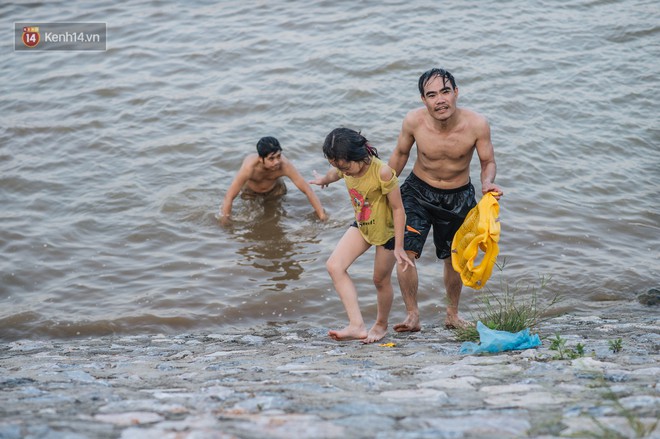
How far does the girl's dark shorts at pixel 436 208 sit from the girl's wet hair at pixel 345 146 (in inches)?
39.1

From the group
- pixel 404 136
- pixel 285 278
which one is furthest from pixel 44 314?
pixel 404 136

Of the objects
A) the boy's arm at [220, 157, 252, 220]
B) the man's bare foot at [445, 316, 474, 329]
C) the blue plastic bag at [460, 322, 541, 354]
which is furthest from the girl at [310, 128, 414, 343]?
the boy's arm at [220, 157, 252, 220]

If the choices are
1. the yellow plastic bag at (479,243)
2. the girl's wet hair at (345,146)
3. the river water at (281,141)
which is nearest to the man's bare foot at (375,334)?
the yellow plastic bag at (479,243)

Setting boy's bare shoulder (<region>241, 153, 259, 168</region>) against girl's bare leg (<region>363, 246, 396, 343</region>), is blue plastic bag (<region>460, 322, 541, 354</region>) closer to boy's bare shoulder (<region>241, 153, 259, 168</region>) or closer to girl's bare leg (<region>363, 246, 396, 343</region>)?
girl's bare leg (<region>363, 246, 396, 343</region>)

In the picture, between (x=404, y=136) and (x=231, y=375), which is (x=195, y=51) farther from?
(x=231, y=375)

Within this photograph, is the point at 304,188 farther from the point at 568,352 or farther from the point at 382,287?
the point at 568,352

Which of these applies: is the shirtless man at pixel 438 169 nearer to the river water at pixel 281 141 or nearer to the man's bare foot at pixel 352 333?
the man's bare foot at pixel 352 333

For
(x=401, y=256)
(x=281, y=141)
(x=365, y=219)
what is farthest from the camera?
(x=281, y=141)

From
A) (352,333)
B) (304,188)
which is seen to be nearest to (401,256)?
(352,333)

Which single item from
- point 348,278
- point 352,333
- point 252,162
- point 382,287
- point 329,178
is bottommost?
point 352,333

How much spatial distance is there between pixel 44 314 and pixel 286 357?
369 cm

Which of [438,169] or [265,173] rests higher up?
[438,169]

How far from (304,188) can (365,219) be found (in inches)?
157

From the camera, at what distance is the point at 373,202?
559 centimetres
